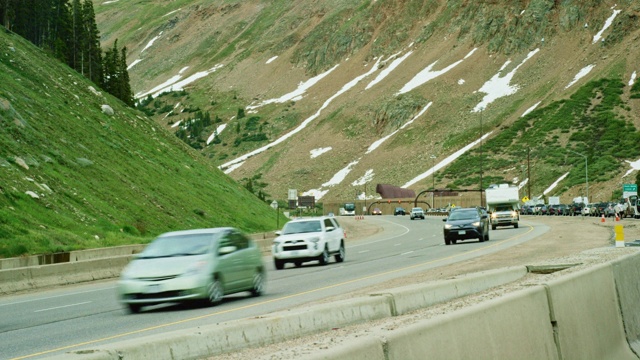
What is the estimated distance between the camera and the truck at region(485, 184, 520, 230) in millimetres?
58531

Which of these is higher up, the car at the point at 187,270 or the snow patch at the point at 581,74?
the snow patch at the point at 581,74

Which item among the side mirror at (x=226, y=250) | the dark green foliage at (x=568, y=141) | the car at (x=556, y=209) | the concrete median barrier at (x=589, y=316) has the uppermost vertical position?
the dark green foliage at (x=568, y=141)

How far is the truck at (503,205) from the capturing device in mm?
58531

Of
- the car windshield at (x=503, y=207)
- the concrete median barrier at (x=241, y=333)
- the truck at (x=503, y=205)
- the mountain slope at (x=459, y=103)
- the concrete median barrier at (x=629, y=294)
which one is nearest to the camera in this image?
the concrete median barrier at (x=241, y=333)

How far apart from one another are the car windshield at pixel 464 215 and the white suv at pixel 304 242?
Answer: 1146 centimetres

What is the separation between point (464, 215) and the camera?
4062cm

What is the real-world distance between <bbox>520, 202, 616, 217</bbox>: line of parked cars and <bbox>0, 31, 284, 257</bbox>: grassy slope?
30.6 metres

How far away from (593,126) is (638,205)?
55231 mm

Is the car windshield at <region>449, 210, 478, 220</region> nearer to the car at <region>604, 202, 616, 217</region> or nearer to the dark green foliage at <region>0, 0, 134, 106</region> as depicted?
the car at <region>604, 202, 616, 217</region>

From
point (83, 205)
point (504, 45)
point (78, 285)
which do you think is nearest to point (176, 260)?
point (78, 285)

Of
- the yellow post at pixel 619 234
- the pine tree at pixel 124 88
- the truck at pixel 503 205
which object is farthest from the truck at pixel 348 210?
the yellow post at pixel 619 234

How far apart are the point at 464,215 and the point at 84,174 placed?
18.4 meters

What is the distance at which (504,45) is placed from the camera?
157 meters

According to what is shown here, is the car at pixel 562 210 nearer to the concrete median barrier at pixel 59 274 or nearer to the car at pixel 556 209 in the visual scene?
the car at pixel 556 209
